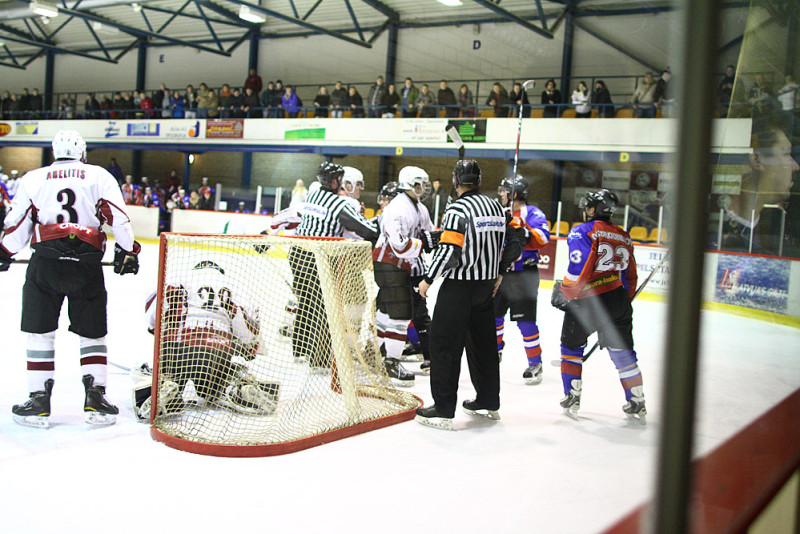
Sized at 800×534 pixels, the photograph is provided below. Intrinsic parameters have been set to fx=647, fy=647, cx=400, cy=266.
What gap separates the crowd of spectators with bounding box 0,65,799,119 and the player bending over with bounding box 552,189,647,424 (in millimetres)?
1134

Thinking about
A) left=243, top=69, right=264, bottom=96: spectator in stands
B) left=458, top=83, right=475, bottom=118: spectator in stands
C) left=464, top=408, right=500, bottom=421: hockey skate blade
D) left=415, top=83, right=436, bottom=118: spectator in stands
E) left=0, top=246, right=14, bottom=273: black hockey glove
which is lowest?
left=464, top=408, right=500, bottom=421: hockey skate blade

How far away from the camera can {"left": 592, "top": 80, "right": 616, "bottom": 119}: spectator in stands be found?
12.3 ft

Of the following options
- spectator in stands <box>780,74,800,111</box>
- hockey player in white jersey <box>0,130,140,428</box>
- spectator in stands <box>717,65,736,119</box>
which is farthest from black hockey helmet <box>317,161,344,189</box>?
spectator in stands <box>717,65,736,119</box>

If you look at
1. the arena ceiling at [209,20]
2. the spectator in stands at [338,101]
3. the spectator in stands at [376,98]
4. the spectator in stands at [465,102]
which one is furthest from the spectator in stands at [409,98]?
the spectator in stands at [338,101]

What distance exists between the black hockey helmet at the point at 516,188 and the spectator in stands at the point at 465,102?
4487 mm

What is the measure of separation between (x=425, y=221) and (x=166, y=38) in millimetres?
16502

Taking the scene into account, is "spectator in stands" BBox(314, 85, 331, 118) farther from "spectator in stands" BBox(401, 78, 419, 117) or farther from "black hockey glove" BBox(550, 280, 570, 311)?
"black hockey glove" BBox(550, 280, 570, 311)

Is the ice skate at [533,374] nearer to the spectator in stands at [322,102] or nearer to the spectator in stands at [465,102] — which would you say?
the spectator in stands at [465,102]

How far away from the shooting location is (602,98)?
4.78 metres

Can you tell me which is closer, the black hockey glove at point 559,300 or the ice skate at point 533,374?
the black hockey glove at point 559,300

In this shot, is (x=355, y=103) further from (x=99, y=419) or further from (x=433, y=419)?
(x=99, y=419)

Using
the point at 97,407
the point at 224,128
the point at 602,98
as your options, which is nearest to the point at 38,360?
the point at 97,407

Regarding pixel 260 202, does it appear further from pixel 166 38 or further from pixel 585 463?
pixel 585 463

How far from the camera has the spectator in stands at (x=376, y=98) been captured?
13180 mm
